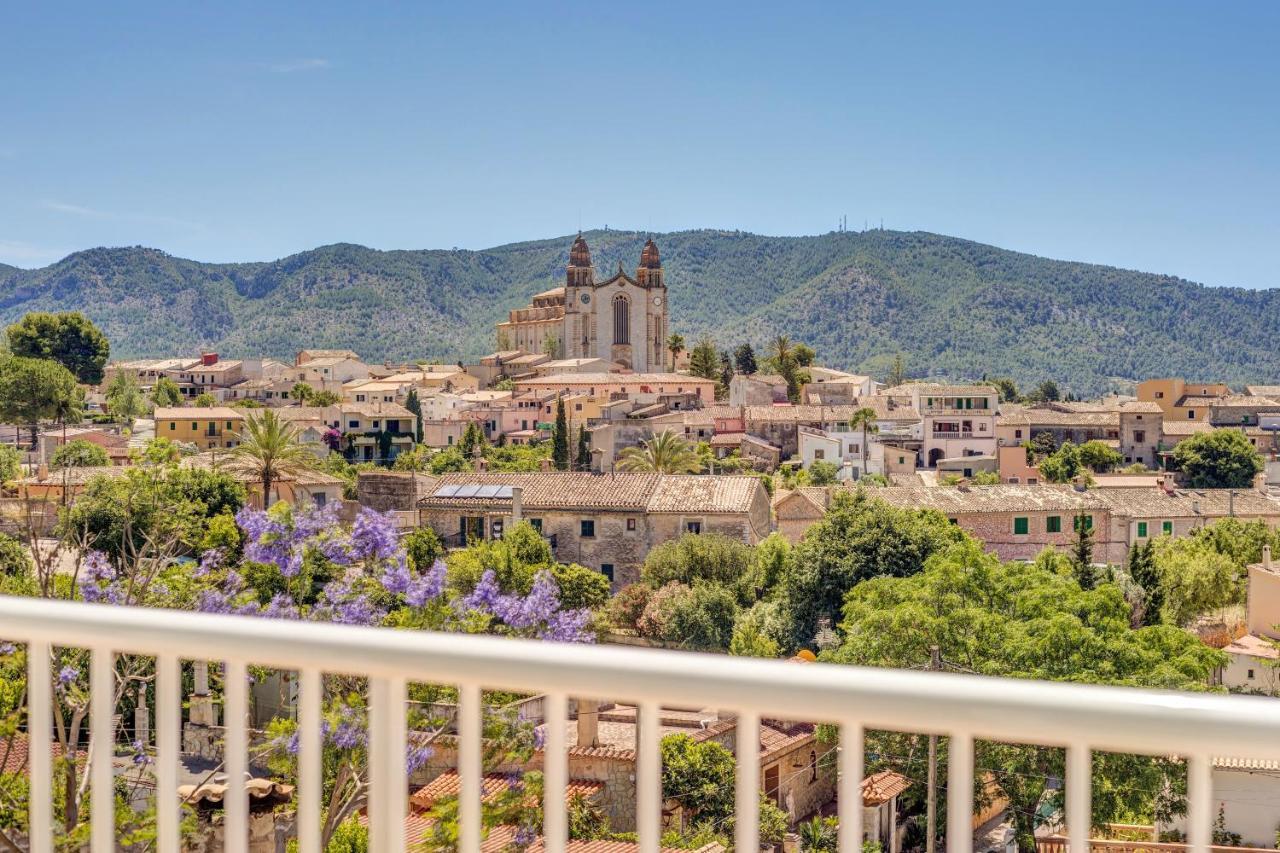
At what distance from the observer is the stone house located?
92.0ft

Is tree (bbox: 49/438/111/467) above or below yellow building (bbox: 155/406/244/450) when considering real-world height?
below

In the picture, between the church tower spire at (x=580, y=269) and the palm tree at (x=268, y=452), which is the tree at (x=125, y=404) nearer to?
the palm tree at (x=268, y=452)

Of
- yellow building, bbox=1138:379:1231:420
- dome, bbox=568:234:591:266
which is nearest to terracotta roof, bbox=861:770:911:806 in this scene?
yellow building, bbox=1138:379:1231:420

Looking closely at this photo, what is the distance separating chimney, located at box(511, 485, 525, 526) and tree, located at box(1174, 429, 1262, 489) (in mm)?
34698

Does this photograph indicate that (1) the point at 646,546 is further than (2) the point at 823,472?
No

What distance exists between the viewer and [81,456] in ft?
139

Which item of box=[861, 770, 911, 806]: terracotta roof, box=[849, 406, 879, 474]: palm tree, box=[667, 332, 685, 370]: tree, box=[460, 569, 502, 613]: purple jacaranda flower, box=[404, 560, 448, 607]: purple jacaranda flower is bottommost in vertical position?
box=[460, 569, 502, 613]: purple jacaranda flower

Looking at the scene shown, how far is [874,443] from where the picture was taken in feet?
161

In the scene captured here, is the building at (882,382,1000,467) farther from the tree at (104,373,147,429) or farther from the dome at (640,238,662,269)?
the dome at (640,238,662,269)

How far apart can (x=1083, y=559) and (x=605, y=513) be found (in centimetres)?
953

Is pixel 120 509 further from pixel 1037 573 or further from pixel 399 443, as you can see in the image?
pixel 399 443

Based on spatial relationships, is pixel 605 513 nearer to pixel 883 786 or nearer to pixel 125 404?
pixel 883 786

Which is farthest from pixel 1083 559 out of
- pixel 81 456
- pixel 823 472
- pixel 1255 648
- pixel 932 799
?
pixel 81 456

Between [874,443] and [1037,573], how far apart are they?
28375mm
